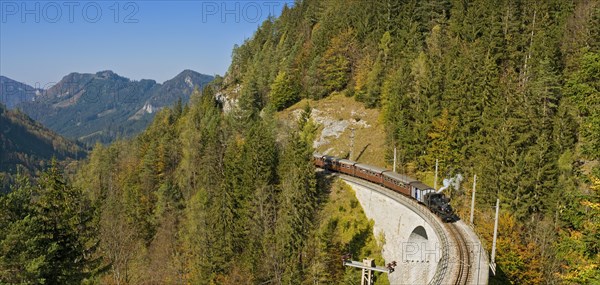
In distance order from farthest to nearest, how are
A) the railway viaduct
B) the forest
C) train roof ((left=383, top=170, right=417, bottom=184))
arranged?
1. train roof ((left=383, top=170, right=417, bottom=184))
2. the railway viaduct
3. the forest

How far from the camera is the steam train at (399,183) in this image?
3809cm

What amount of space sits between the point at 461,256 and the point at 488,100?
2596 cm

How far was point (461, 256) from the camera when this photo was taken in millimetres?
28922

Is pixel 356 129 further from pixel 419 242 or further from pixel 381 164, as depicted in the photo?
pixel 419 242

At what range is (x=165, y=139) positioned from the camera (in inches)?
3725

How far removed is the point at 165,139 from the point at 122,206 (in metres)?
20.5

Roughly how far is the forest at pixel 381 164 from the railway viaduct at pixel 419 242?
291 centimetres

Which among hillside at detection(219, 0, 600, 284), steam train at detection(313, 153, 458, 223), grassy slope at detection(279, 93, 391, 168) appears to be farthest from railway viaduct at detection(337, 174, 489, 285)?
grassy slope at detection(279, 93, 391, 168)

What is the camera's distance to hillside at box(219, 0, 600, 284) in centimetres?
3366

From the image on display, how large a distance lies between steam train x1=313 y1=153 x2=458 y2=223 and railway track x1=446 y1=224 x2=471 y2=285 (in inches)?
89.4

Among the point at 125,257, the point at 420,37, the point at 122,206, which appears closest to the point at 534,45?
the point at 420,37

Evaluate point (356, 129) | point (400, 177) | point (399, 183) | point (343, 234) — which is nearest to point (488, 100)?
point (400, 177)

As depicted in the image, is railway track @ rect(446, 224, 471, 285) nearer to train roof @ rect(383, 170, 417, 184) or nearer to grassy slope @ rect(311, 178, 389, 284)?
train roof @ rect(383, 170, 417, 184)

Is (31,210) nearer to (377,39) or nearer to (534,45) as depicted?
(534,45)
